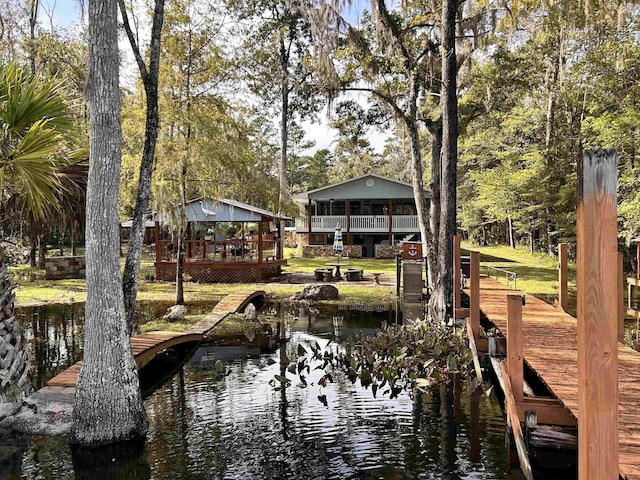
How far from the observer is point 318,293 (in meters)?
16.2

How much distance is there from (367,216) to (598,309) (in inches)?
1118

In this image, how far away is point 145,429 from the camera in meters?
5.61

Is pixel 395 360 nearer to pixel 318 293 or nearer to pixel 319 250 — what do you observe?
pixel 318 293

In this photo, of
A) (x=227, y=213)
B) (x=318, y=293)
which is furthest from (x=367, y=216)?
(x=318, y=293)

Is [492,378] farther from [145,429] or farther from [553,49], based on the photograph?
[553,49]

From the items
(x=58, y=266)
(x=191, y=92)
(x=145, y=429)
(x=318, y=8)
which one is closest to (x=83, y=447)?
(x=145, y=429)

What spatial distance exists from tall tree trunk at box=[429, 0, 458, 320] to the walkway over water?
5052mm

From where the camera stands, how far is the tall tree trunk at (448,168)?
10.8m

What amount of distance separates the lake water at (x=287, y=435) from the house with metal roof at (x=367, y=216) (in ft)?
72.8

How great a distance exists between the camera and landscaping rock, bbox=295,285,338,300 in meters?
16.1

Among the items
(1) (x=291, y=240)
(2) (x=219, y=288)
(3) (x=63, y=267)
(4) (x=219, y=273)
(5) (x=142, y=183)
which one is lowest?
(2) (x=219, y=288)

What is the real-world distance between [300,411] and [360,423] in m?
0.88

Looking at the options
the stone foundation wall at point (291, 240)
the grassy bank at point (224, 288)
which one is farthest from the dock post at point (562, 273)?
the stone foundation wall at point (291, 240)

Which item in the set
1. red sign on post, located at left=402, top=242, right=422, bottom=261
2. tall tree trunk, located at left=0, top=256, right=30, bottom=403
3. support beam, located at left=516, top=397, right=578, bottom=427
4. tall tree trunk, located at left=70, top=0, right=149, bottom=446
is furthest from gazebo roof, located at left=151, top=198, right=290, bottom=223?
support beam, located at left=516, top=397, right=578, bottom=427
